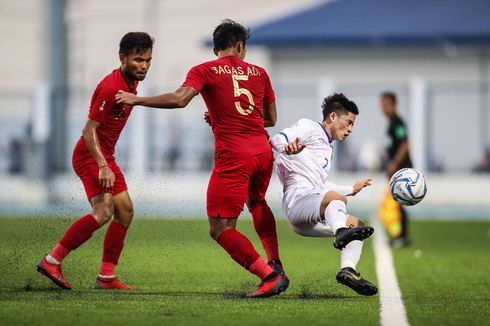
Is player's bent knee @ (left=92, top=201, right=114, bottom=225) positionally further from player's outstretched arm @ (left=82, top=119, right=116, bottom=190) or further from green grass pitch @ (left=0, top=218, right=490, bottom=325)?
green grass pitch @ (left=0, top=218, right=490, bottom=325)

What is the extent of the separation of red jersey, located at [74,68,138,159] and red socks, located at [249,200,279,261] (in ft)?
4.34

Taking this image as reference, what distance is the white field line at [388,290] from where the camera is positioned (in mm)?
7707

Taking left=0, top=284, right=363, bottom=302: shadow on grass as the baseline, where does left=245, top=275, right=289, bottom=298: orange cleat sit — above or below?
above

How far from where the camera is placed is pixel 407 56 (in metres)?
28.8

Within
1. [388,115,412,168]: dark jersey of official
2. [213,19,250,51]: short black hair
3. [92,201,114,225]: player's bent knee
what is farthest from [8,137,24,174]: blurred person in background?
[213,19,250,51]: short black hair

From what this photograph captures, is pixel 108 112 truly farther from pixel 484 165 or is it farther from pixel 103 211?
pixel 484 165

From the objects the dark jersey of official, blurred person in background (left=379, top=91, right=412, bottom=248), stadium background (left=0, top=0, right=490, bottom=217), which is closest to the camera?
blurred person in background (left=379, top=91, right=412, bottom=248)

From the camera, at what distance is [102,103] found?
9.21 m

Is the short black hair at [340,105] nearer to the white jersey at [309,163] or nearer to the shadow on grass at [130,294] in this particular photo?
the white jersey at [309,163]

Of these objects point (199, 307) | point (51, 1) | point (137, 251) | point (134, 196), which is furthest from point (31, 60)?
point (199, 307)

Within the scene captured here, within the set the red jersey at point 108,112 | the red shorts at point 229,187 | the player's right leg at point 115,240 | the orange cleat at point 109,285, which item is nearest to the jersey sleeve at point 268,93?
the red shorts at point 229,187

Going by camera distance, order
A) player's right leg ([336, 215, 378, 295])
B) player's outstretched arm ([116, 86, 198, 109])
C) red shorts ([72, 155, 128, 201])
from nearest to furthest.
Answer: player's outstretched arm ([116, 86, 198, 109]) < player's right leg ([336, 215, 378, 295]) < red shorts ([72, 155, 128, 201])

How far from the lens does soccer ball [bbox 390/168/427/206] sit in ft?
31.3

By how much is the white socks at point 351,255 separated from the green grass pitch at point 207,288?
0.94 feet
